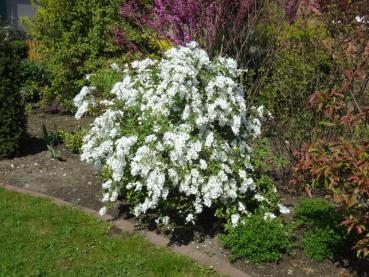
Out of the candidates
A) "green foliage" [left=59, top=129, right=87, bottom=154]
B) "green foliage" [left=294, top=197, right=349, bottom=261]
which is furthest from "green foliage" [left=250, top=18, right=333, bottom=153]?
"green foliage" [left=59, top=129, right=87, bottom=154]

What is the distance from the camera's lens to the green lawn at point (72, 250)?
4184 mm

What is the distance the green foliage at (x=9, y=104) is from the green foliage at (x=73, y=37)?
7.19ft

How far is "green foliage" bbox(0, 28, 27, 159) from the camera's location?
6.45 meters

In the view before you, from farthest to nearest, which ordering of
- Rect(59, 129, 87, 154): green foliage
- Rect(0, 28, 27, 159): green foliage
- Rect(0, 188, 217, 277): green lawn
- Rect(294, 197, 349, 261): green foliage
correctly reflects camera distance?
Rect(59, 129, 87, 154): green foliage
Rect(0, 28, 27, 159): green foliage
Rect(294, 197, 349, 261): green foliage
Rect(0, 188, 217, 277): green lawn

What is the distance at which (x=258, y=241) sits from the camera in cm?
423

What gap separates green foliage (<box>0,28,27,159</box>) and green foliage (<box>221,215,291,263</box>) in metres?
3.36

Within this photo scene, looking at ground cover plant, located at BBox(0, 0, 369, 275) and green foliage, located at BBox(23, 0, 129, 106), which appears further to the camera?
green foliage, located at BBox(23, 0, 129, 106)

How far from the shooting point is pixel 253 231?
170 inches

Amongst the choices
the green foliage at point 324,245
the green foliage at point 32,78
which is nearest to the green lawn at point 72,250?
the green foliage at point 324,245

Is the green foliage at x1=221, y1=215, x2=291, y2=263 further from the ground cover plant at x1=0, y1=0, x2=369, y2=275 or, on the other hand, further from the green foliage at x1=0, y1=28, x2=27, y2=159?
the green foliage at x1=0, y1=28, x2=27, y2=159

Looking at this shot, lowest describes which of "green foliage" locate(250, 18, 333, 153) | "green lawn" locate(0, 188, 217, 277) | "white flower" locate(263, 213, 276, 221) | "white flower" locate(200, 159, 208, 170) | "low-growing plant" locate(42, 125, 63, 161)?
"green lawn" locate(0, 188, 217, 277)

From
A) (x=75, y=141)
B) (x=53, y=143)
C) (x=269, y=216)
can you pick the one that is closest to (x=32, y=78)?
(x=53, y=143)

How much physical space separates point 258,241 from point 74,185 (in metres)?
2.43

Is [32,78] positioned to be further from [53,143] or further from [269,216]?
[269,216]
